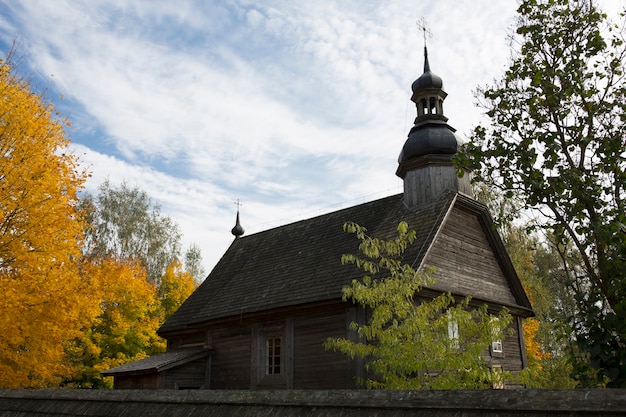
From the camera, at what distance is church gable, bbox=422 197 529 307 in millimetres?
16547

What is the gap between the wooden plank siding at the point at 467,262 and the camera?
651 inches

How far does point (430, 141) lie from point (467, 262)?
14.3 feet

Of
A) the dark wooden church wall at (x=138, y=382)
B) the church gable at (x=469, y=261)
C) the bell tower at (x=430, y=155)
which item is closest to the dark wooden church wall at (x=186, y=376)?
the dark wooden church wall at (x=138, y=382)

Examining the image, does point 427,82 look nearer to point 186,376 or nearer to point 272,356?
point 272,356

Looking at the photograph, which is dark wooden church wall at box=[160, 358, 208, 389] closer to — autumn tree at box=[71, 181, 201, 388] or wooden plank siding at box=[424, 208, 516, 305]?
autumn tree at box=[71, 181, 201, 388]

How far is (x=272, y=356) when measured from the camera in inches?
692

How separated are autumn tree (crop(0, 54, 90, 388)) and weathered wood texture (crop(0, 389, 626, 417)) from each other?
6278 mm

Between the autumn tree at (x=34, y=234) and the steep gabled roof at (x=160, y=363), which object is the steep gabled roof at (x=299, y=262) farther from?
the autumn tree at (x=34, y=234)

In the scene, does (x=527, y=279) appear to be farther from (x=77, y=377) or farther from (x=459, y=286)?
(x=77, y=377)

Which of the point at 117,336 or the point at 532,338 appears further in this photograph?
the point at 532,338

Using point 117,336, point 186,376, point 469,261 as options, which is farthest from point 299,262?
point 117,336

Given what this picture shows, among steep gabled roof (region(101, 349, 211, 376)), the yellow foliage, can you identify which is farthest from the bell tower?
the yellow foliage

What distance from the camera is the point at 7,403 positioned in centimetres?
845

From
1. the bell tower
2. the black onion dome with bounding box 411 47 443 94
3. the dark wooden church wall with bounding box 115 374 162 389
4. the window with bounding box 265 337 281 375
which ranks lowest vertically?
the dark wooden church wall with bounding box 115 374 162 389
